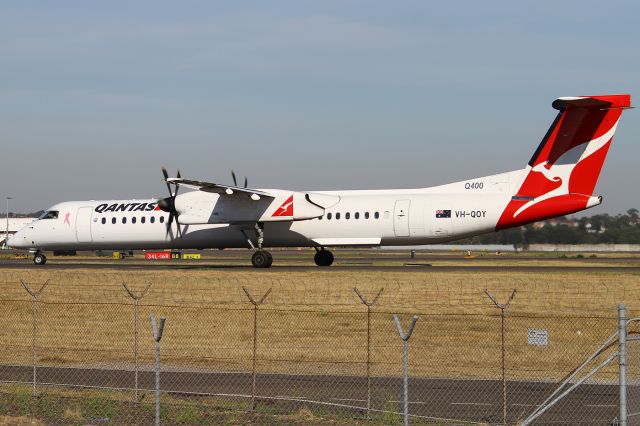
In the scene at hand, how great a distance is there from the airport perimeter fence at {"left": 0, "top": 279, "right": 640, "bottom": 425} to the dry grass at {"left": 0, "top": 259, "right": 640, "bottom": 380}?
9 cm

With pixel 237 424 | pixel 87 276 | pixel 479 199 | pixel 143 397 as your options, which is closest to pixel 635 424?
pixel 237 424

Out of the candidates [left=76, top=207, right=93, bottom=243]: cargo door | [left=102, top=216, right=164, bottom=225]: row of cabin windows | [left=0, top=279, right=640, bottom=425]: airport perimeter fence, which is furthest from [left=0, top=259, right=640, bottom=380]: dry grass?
[left=76, top=207, right=93, bottom=243]: cargo door

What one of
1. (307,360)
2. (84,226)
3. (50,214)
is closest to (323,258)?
(84,226)

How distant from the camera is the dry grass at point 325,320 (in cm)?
2253

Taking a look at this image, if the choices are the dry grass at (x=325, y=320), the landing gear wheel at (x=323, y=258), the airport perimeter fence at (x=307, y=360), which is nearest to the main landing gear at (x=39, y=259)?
the dry grass at (x=325, y=320)

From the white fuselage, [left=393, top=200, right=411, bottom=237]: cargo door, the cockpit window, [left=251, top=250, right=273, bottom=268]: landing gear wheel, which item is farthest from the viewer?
the cockpit window

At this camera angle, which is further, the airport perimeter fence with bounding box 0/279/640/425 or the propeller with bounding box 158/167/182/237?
the propeller with bounding box 158/167/182/237

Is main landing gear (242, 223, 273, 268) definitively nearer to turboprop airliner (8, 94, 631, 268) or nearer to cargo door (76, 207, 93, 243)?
turboprop airliner (8, 94, 631, 268)

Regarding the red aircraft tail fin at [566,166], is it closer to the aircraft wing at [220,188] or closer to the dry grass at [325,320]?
A: the dry grass at [325,320]

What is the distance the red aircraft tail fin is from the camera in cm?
3941

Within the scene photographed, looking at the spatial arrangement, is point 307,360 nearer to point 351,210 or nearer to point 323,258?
point 351,210

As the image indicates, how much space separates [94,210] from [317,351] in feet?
93.7

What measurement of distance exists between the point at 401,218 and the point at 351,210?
276 cm

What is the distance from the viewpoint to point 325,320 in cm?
2852
